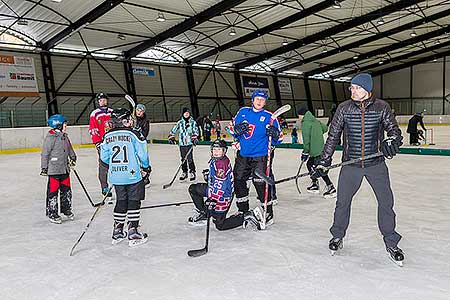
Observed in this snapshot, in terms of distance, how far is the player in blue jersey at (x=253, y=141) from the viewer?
411 cm

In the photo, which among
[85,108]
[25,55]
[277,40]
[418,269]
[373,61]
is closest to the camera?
[418,269]

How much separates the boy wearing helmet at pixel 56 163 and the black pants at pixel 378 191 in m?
2.96

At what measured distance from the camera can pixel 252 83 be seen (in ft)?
87.8

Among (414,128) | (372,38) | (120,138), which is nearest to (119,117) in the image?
(120,138)

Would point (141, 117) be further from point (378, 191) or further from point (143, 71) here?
point (143, 71)

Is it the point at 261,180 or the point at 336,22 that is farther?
the point at 336,22

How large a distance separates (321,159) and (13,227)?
3.28 metres

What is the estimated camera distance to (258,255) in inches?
134

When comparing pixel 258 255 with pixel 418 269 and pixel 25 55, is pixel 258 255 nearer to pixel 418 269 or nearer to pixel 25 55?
pixel 418 269

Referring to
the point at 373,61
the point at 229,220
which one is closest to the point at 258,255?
the point at 229,220

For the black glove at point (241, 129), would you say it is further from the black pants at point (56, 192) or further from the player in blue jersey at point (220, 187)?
the black pants at point (56, 192)

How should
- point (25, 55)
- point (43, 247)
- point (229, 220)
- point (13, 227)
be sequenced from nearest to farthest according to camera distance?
point (43, 247) < point (229, 220) < point (13, 227) < point (25, 55)

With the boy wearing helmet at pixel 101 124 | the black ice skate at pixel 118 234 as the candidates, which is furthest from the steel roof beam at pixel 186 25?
the black ice skate at pixel 118 234

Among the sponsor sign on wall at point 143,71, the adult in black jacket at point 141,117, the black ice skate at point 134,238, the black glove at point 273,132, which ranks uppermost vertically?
the sponsor sign on wall at point 143,71
